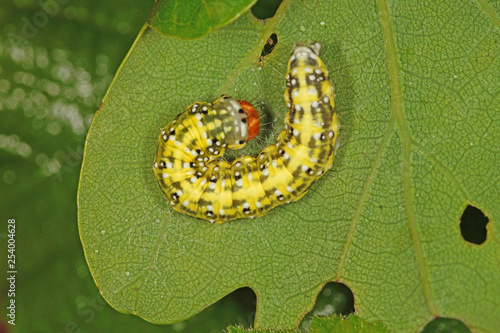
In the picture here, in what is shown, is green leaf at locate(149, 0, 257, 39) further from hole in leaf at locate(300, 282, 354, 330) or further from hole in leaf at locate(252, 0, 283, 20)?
hole in leaf at locate(300, 282, 354, 330)

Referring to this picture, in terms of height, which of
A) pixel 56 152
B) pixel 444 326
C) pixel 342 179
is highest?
pixel 342 179

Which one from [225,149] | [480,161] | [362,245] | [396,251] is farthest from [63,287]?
[480,161]

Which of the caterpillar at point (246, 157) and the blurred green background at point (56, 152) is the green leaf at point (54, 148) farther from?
the caterpillar at point (246, 157)

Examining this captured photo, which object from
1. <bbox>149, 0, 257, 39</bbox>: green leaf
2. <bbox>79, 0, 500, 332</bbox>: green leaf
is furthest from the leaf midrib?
<bbox>149, 0, 257, 39</bbox>: green leaf

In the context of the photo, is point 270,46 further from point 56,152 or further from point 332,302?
point 332,302

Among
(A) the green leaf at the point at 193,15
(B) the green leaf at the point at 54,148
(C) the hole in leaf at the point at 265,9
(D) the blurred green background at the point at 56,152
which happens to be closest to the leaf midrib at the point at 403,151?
(D) the blurred green background at the point at 56,152

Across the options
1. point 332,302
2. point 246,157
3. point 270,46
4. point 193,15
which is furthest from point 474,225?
point 193,15
